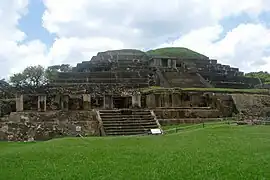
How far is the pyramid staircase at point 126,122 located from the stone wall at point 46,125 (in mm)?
729

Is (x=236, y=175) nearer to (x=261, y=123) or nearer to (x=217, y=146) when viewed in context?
(x=217, y=146)

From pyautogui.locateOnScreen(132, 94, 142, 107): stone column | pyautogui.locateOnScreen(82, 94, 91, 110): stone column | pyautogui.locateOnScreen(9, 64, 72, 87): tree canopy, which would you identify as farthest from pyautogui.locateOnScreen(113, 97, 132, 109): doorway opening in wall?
pyautogui.locateOnScreen(9, 64, 72, 87): tree canopy

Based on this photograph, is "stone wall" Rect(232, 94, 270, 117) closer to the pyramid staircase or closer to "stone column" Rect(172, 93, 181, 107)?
"stone column" Rect(172, 93, 181, 107)

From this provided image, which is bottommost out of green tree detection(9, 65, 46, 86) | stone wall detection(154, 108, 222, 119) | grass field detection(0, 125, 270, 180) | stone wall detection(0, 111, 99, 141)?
grass field detection(0, 125, 270, 180)

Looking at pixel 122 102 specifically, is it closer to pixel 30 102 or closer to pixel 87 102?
pixel 87 102

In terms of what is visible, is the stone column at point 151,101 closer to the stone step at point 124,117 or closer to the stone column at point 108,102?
the stone column at point 108,102

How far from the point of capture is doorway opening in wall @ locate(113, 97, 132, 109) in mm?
34188

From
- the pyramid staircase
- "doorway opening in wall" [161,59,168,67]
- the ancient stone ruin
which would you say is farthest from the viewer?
"doorway opening in wall" [161,59,168,67]

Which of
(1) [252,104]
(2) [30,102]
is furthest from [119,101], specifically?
(1) [252,104]

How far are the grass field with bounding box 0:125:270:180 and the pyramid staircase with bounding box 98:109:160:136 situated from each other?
8.36 m

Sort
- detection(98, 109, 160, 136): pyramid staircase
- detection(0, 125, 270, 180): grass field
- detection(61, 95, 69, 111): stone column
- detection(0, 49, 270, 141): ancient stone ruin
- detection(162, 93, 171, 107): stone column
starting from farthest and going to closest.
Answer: detection(162, 93, 171, 107): stone column < detection(61, 95, 69, 111): stone column < detection(0, 49, 270, 141): ancient stone ruin < detection(98, 109, 160, 136): pyramid staircase < detection(0, 125, 270, 180): grass field

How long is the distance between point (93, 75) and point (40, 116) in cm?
1916

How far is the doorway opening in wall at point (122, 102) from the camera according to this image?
34.2 meters

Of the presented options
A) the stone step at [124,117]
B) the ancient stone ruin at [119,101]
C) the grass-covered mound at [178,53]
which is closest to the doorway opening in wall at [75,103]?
the ancient stone ruin at [119,101]
